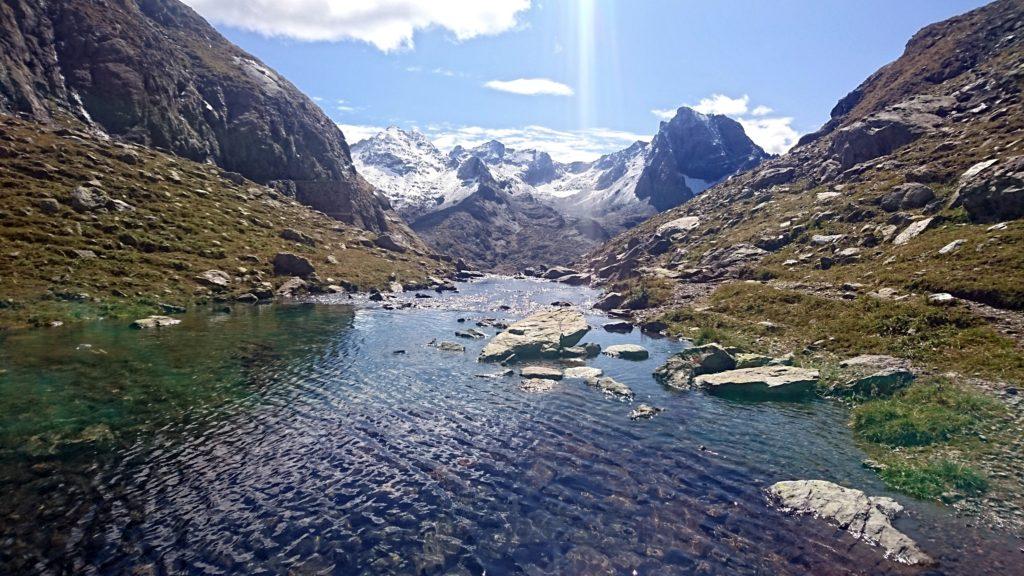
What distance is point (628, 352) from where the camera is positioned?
4466 centimetres

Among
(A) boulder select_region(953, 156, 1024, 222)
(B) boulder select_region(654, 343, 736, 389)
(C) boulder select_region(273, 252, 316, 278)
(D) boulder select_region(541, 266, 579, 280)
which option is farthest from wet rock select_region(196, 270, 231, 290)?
(D) boulder select_region(541, 266, 579, 280)

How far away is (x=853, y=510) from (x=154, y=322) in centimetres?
5881

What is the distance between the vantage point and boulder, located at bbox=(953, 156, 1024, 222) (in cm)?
4478

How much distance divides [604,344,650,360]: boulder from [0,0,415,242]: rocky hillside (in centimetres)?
12699

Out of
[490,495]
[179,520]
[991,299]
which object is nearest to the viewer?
[179,520]

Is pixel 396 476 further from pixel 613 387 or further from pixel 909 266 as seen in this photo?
pixel 909 266

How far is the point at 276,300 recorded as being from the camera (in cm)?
7212

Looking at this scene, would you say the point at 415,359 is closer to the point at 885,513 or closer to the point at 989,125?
the point at 885,513

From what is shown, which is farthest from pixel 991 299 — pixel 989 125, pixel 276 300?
pixel 276 300

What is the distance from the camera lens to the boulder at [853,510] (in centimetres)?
1528

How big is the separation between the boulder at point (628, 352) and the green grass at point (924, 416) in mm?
19124

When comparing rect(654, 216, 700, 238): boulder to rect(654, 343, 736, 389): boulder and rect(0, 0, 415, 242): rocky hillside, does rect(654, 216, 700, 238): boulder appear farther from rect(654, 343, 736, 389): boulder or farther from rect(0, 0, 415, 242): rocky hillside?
rect(0, 0, 415, 242): rocky hillside

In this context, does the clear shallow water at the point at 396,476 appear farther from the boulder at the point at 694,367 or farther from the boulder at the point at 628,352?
the boulder at the point at 628,352

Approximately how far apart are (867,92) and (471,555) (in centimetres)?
21980
